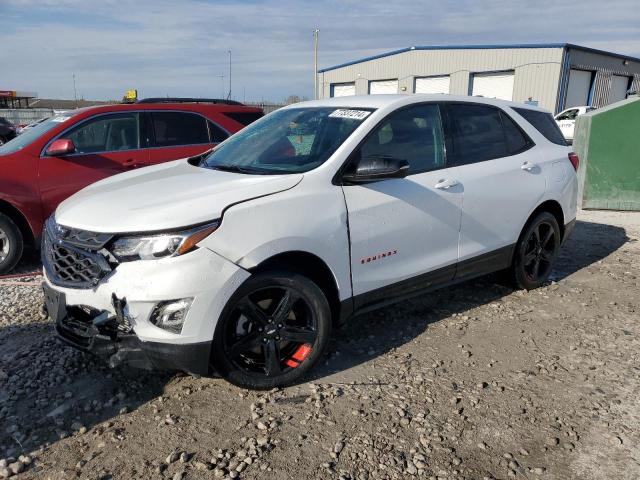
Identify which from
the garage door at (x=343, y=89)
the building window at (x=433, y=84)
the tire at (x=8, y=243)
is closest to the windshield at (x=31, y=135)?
the tire at (x=8, y=243)

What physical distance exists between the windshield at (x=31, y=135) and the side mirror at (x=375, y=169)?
154 inches

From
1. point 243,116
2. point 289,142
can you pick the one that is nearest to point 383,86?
point 243,116

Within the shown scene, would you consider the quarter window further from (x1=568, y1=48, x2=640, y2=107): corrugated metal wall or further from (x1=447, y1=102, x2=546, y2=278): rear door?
(x1=568, y1=48, x2=640, y2=107): corrugated metal wall

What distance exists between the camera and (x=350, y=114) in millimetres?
3900

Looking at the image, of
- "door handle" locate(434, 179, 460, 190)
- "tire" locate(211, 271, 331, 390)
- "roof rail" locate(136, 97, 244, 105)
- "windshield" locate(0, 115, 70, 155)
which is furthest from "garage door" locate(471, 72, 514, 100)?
"tire" locate(211, 271, 331, 390)

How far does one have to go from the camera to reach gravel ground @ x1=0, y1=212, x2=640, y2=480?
8.87 feet

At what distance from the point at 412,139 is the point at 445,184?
Result: 411 mm

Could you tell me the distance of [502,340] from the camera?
4152mm

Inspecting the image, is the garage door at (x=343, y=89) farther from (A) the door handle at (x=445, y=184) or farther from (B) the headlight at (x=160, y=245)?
(B) the headlight at (x=160, y=245)

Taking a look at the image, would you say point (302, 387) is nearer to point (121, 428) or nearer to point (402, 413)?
point (402, 413)

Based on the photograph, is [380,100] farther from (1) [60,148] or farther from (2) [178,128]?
(1) [60,148]

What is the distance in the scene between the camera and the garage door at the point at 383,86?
3372 cm

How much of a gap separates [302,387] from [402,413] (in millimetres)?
643

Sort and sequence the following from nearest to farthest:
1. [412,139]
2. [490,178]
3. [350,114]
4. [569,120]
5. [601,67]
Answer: [350,114]
[412,139]
[490,178]
[569,120]
[601,67]
